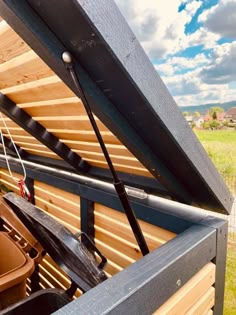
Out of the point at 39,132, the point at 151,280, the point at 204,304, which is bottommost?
the point at 204,304

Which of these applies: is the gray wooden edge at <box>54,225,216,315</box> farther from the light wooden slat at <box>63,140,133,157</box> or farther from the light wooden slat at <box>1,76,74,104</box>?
the light wooden slat at <box>1,76,74,104</box>

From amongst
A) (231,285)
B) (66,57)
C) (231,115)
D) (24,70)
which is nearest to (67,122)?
(24,70)

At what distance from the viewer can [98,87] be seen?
3.01 ft

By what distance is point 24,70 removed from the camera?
1294mm

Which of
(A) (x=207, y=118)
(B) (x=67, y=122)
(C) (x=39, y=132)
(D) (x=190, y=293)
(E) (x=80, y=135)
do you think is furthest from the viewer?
(A) (x=207, y=118)

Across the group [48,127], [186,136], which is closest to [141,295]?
[186,136]

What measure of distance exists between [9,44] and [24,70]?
16 cm

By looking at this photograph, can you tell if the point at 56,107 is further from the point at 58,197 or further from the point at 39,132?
the point at 58,197

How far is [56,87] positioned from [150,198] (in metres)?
0.86

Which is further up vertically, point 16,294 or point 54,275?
point 16,294

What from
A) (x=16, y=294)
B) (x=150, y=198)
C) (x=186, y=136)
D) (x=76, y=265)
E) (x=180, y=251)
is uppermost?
(x=186, y=136)

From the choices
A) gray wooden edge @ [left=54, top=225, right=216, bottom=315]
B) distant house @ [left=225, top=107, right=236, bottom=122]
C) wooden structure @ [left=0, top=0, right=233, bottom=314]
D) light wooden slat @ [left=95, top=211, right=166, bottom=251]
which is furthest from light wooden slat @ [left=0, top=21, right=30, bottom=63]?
distant house @ [left=225, top=107, right=236, bottom=122]

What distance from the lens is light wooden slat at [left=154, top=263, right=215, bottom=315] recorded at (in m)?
0.96

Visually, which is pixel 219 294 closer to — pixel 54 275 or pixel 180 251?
pixel 180 251
